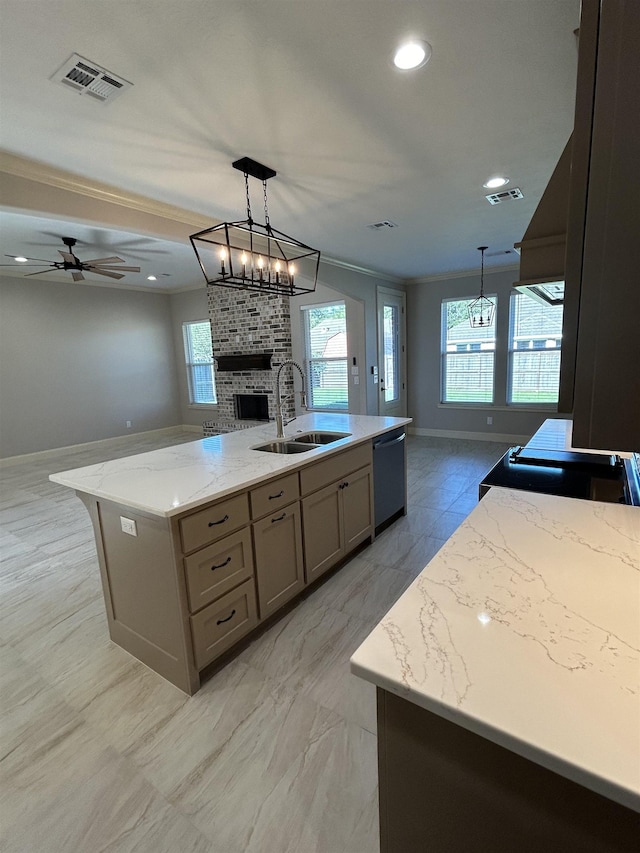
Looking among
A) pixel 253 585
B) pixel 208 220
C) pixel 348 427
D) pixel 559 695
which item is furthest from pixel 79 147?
pixel 559 695

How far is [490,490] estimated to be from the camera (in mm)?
1637

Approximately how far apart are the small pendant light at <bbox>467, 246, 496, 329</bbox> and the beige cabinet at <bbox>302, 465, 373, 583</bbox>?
4094mm

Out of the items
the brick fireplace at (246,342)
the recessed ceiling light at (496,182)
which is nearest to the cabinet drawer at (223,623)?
the recessed ceiling light at (496,182)

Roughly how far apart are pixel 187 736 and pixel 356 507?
5.40 feet

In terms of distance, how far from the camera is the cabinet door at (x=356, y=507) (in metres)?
2.77

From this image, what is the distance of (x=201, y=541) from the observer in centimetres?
176

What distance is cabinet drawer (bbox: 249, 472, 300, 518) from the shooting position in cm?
202

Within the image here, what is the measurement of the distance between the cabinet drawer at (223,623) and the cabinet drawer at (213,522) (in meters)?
0.33

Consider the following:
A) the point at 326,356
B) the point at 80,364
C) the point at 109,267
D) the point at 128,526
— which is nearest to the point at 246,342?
the point at 326,356

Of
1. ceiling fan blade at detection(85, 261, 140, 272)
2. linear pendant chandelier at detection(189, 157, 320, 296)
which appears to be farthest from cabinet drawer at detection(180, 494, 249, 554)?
ceiling fan blade at detection(85, 261, 140, 272)

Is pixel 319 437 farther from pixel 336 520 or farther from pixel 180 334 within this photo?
pixel 180 334

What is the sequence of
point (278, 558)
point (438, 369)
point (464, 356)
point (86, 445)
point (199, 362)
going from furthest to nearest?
point (199, 362)
point (86, 445)
point (438, 369)
point (464, 356)
point (278, 558)

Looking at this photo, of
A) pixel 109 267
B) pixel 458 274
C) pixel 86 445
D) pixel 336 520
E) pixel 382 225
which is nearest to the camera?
pixel 336 520

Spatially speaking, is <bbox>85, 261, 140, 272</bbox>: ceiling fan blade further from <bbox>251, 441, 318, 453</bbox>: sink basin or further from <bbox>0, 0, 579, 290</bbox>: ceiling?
<bbox>251, 441, 318, 453</bbox>: sink basin
